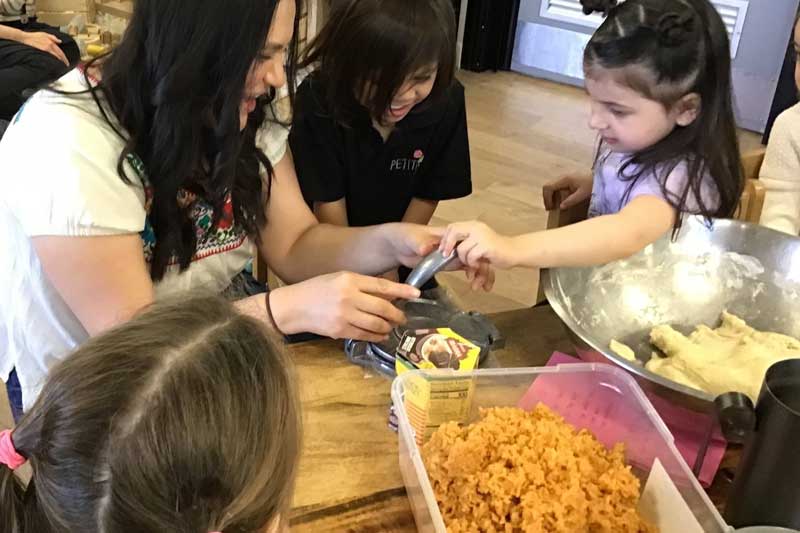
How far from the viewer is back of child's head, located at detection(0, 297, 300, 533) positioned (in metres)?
0.51

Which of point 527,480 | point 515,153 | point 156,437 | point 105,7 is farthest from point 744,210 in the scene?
point 105,7

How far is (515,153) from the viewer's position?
119 inches

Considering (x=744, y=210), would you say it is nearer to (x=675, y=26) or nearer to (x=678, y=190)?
(x=678, y=190)

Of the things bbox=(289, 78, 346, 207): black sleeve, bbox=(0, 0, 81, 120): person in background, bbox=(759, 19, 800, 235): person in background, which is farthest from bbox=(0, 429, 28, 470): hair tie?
bbox=(0, 0, 81, 120): person in background

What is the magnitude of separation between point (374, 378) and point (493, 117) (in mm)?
2558

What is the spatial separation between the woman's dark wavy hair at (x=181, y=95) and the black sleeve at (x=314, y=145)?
25 cm

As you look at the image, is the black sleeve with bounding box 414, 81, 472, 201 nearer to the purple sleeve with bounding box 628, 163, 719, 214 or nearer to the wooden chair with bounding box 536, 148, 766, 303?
the wooden chair with bounding box 536, 148, 766, 303

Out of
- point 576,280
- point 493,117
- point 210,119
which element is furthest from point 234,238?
point 493,117

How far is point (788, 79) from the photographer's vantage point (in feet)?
9.93

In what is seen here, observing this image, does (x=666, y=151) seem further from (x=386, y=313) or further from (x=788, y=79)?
(x=788, y=79)

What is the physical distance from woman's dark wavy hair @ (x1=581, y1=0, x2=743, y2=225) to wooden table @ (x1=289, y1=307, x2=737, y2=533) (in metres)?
0.32

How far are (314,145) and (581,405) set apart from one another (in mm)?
624

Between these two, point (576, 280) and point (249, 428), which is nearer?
point (249, 428)

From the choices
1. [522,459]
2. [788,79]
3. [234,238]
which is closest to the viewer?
[522,459]
